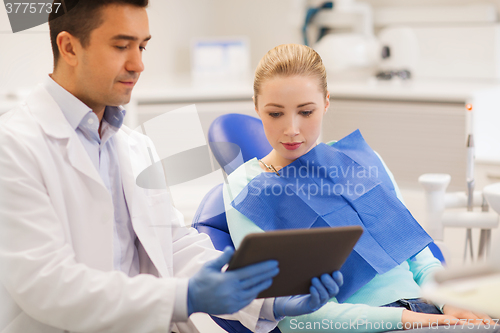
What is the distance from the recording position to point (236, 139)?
4.93 ft

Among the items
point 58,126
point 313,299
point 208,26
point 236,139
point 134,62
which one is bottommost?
point 313,299

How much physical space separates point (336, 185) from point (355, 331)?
0.32 metres

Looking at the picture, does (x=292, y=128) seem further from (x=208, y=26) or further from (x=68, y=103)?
(x=208, y=26)

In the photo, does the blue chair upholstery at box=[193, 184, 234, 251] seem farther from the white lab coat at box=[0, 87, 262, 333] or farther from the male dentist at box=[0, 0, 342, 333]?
the white lab coat at box=[0, 87, 262, 333]

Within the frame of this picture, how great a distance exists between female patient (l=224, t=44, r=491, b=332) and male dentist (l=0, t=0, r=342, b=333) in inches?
5.8

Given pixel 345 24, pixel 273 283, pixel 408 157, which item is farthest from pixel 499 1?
pixel 273 283

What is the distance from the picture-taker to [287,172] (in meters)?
1.22

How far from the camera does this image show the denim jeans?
1.16 meters

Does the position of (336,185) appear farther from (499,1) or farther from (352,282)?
(499,1)

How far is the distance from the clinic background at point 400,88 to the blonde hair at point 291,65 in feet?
2.62

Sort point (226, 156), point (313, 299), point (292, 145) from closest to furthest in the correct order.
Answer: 1. point (313, 299)
2. point (292, 145)
3. point (226, 156)

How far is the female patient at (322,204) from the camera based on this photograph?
1130 mm

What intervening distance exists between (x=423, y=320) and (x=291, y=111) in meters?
0.52

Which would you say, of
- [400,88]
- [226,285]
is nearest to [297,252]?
[226,285]
